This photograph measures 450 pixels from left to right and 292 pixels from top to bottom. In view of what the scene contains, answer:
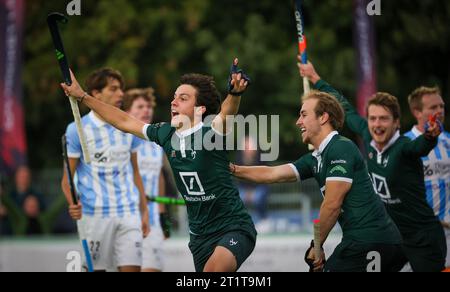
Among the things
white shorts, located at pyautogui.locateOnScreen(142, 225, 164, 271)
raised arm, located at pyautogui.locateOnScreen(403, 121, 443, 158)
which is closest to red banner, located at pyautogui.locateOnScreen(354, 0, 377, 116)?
white shorts, located at pyautogui.locateOnScreen(142, 225, 164, 271)

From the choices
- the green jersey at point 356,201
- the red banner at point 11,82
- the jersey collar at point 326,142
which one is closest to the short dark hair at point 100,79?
the jersey collar at point 326,142

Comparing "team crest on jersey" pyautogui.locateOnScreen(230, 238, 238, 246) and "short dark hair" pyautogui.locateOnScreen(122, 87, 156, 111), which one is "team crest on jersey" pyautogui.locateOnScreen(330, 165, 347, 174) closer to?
"team crest on jersey" pyautogui.locateOnScreen(230, 238, 238, 246)

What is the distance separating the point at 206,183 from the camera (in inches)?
282

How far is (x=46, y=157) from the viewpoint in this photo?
74.5 ft

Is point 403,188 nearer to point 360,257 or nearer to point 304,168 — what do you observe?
point 304,168

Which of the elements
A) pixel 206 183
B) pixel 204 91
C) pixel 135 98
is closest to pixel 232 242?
pixel 206 183

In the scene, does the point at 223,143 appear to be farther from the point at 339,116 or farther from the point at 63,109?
the point at 63,109

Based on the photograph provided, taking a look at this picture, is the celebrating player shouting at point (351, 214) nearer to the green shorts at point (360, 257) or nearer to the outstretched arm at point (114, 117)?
the green shorts at point (360, 257)

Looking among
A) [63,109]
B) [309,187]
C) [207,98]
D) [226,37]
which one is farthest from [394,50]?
[207,98]

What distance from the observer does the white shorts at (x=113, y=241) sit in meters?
9.27

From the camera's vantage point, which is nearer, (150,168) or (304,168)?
(304,168)

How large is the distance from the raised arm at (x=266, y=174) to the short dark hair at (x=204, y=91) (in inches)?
23.0

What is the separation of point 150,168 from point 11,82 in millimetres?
7855

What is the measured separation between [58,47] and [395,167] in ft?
10.5
